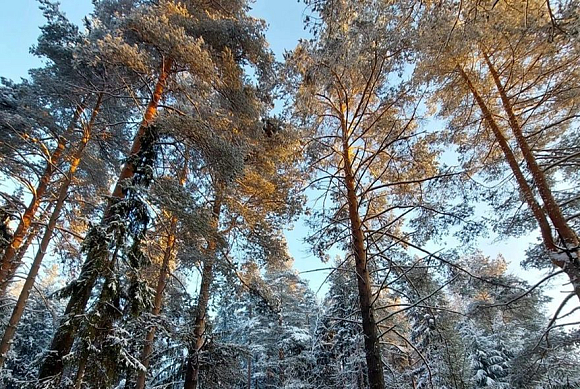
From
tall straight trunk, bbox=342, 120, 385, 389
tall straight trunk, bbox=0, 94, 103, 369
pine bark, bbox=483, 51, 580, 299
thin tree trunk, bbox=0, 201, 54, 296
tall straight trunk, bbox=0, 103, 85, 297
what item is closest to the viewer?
tall straight trunk, bbox=342, 120, 385, 389

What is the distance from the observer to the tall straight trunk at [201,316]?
18.7 feet

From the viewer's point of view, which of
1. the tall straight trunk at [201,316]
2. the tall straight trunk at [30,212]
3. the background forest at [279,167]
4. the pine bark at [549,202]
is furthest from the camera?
the tall straight trunk at [30,212]

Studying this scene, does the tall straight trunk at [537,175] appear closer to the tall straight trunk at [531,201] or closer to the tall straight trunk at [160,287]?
the tall straight trunk at [531,201]

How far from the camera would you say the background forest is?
3744 mm

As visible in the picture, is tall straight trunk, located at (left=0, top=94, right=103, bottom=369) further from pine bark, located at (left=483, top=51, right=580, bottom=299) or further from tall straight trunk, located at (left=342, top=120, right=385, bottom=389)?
pine bark, located at (left=483, top=51, right=580, bottom=299)

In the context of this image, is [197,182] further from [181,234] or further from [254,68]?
[254,68]

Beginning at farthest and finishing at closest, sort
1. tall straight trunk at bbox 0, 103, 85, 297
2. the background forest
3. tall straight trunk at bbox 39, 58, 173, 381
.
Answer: tall straight trunk at bbox 0, 103, 85, 297 < the background forest < tall straight trunk at bbox 39, 58, 173, 381

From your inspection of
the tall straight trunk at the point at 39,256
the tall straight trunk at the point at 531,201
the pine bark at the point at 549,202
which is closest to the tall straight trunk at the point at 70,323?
the tall straight trunk at the point at 39,256

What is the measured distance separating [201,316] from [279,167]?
11.9 ft

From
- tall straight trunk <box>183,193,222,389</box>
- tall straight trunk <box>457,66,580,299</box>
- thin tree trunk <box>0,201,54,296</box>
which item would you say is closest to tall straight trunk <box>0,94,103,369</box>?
thin tree trunk <box>0,201,54,296</box>

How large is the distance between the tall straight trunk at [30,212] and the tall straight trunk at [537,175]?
8.43m

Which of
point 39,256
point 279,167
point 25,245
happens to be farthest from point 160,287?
point 279,167

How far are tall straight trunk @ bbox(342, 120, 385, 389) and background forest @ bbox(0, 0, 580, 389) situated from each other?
0.02 m

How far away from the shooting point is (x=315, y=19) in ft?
11.9
